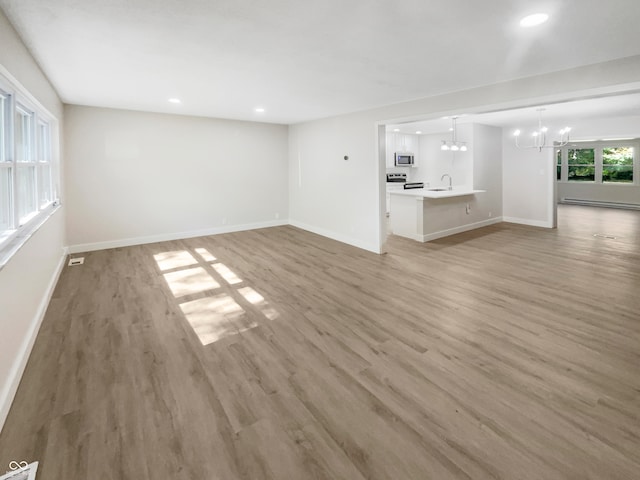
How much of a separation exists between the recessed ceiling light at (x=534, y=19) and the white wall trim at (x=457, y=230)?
4506mm

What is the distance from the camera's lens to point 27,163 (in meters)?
3.30

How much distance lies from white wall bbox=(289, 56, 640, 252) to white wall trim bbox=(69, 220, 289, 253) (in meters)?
0.87

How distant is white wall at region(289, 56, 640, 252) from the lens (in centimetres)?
333

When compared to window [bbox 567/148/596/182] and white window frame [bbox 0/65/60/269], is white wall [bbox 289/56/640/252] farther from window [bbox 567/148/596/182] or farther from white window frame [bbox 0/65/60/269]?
window [bbox 567/148/596/182]

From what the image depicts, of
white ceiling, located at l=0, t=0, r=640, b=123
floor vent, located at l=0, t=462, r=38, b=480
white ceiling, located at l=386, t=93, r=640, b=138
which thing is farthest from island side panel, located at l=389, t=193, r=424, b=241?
floor vent, located at l=0, t=462, r=38, b=480

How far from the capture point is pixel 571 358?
102 inches

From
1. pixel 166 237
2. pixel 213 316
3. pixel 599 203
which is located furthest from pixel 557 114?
pixel 166 237

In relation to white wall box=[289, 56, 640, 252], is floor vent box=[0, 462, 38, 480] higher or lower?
lower

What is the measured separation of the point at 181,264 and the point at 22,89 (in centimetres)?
289

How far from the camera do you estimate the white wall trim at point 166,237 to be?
5.93m

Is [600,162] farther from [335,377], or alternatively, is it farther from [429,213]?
[335,377]

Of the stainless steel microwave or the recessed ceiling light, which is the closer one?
the recessed ceiling light

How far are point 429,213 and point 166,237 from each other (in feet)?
17.4

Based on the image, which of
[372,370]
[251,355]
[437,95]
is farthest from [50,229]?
[437,95]
